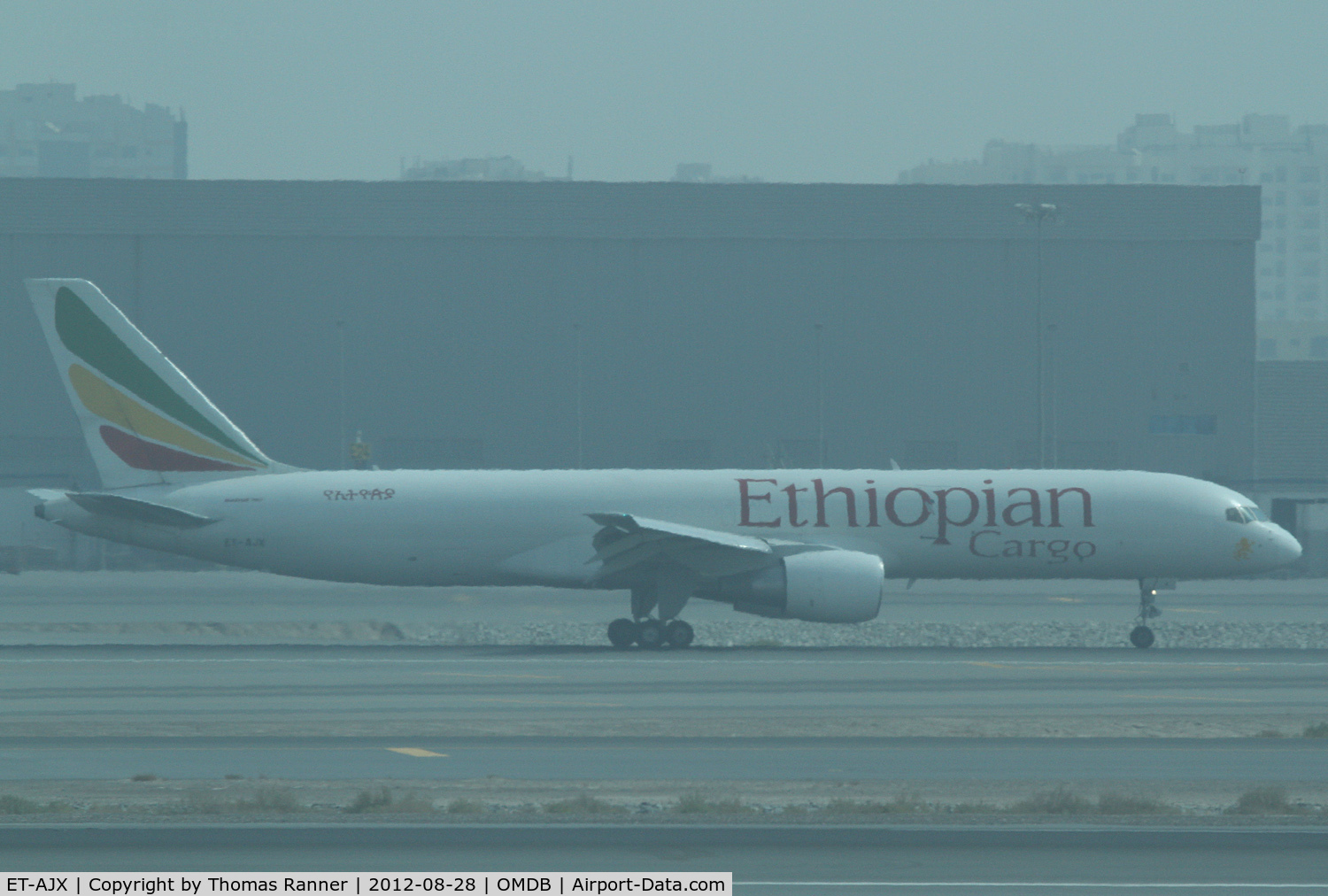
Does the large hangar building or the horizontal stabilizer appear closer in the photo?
the horizontal stabilizer

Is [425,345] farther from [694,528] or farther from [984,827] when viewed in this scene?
[984,827]

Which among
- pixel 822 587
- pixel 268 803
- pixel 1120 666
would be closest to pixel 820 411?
pixel 822 587

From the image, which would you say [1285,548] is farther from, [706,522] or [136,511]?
[136,511]

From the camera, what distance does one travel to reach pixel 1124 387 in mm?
76500

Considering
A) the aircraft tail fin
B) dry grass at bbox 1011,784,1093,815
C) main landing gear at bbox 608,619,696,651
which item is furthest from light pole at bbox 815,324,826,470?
dry grass at bbox 1011,784,1093,815

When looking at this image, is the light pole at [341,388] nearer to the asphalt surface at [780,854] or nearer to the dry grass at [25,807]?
the dry grass at [25,807]

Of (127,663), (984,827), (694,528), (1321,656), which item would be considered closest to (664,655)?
(694,528)

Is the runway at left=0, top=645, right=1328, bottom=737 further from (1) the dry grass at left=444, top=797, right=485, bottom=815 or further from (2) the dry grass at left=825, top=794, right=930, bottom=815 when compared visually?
(1) the dry grass at left=444, top=797, right=485, bottom=815

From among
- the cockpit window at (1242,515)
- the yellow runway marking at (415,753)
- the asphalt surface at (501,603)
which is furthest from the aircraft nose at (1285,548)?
the yellow runway marking at (415,753)

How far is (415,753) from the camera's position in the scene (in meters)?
19.4

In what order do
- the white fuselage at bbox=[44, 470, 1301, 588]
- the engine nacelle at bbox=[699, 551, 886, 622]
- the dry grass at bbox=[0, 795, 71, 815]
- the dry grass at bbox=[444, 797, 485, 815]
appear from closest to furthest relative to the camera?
the dry grass at bbox=[0, 795, 71, 815] → the dry grass at bbox=[444, 797, 485, 815] → the engine nacelle at bbox=[699, 551, 886, 622] → the white fuselage at bbox=[44, 470, 1301, 588]

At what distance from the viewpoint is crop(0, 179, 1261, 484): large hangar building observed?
74.7 m
